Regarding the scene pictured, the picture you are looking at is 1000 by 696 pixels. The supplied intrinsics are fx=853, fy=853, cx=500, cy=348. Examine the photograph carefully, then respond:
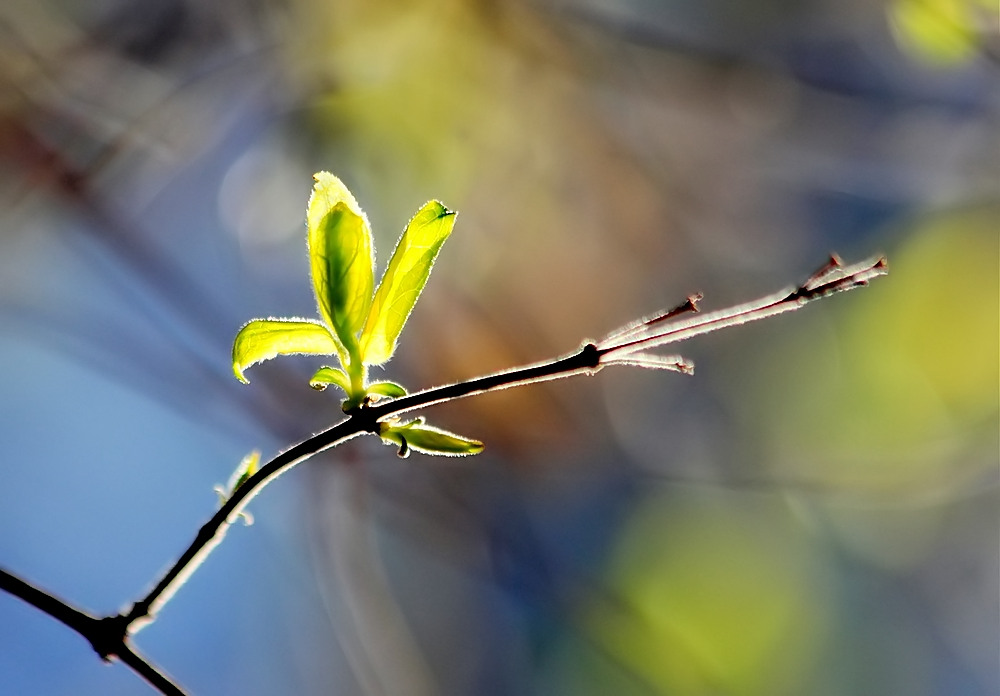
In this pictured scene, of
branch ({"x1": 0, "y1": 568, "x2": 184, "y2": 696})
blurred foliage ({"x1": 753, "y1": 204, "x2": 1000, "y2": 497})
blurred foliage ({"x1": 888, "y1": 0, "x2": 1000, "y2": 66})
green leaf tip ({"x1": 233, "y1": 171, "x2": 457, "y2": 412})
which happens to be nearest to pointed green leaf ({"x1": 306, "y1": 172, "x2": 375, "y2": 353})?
green leaf tip ({"x1": 233, "y1": 171, "x2": 457, "y2": 412})

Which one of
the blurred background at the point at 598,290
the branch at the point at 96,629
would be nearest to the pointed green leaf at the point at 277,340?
the branch at the point at 96,629

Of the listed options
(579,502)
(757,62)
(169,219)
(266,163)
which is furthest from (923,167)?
(169,219)

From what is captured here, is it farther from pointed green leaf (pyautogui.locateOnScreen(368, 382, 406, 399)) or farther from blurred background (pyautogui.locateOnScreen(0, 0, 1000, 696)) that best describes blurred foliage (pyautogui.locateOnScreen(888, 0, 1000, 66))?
pointed green leaf (pyautogui.locateOnScreen(368, 382, 406, 399))

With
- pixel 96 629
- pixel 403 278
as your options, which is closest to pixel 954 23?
pixel 403 278

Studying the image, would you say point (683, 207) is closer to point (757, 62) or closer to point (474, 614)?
point (757, 62)

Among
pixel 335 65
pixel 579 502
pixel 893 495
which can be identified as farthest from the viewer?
pixel 579 502

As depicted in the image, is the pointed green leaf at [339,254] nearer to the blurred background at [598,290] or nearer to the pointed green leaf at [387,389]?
the pointed green leaf at [387,389]

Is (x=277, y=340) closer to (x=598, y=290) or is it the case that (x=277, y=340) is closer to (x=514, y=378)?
(x=514, y=378)
